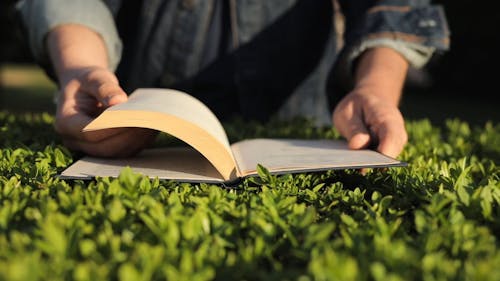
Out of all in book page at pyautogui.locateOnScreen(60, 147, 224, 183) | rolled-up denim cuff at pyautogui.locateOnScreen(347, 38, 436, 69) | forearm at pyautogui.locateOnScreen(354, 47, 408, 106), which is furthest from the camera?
rolled-up denim cuff at pyautogui.locateOnScreen(347, 38, 436, 69)

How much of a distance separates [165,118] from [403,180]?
2.22 ft

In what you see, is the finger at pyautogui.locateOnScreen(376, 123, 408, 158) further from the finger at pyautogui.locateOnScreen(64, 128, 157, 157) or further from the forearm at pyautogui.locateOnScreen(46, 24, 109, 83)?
the forearm at pyautogui.locateOnScreen(46, 24, 109, 83)

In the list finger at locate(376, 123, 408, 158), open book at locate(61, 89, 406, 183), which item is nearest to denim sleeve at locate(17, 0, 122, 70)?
open book at locate(61, 89, 406, 183)

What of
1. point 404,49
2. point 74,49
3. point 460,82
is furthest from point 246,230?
point 460,82

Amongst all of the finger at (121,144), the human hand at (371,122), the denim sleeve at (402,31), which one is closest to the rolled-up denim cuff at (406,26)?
the denim sleeve at (402,31)

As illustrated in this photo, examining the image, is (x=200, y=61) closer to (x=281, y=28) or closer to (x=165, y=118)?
(x=281, y=28)

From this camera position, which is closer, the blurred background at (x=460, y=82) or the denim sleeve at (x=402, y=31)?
the denim sleeve at (x=402, y=31)

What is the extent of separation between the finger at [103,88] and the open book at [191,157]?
50 millimetres

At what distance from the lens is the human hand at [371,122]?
1.80 meters

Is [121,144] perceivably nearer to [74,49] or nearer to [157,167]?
[157,167]

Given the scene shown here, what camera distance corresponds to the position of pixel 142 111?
4.99 feet

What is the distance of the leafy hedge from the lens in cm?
85

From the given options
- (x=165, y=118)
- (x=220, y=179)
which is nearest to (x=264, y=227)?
(x=220, y=179)

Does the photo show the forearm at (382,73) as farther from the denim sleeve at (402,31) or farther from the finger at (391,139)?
the finger at (391,139)
